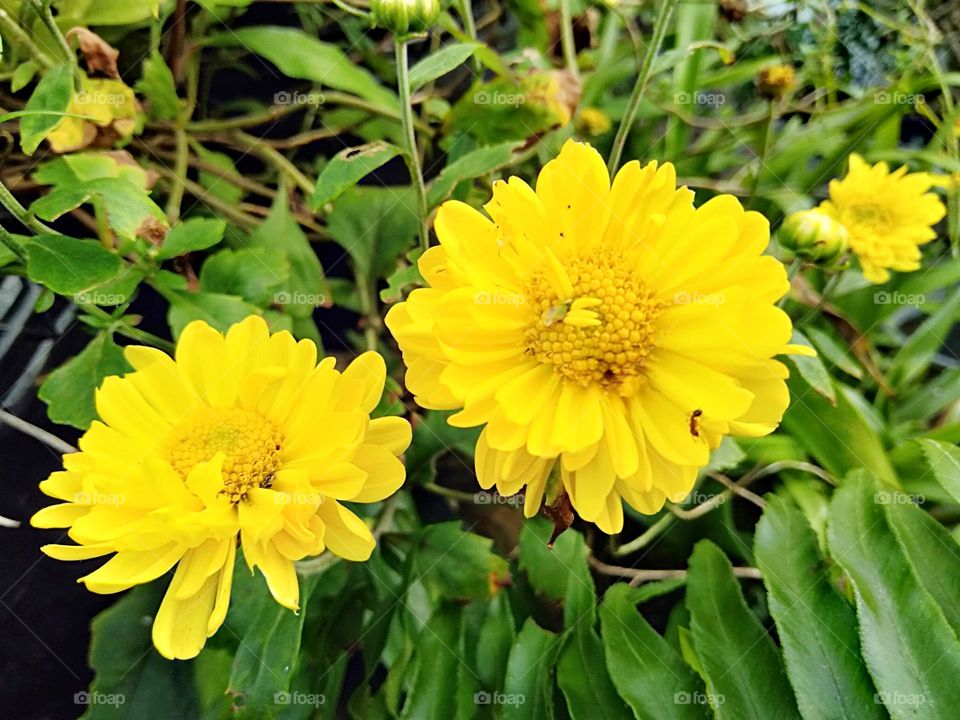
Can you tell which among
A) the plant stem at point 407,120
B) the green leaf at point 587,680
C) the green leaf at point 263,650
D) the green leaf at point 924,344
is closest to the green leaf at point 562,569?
the green leaf at point 587,680

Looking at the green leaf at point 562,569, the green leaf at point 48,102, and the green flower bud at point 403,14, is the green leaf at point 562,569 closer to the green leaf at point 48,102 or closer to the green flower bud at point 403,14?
the green flower bud at point 403,14

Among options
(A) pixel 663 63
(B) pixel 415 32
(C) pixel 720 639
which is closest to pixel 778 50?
(A) pixel 663 63

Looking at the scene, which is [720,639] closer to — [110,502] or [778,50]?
[110,502]

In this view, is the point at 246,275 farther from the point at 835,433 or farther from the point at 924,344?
the point at 924,344

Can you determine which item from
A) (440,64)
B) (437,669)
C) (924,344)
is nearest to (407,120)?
(440,64)

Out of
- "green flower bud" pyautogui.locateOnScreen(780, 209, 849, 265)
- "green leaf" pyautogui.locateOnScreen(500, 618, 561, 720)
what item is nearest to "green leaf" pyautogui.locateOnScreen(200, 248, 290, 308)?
"green leaf" pyautogui.locateOnScreen(500, 618, 561, 720)

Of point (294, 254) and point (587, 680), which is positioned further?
point (294, 254)
